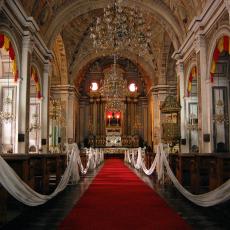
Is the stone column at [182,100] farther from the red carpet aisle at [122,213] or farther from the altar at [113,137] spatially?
the altar at [113,137]

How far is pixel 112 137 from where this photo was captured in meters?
27.8

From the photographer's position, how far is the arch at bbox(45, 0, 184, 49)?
14906mm

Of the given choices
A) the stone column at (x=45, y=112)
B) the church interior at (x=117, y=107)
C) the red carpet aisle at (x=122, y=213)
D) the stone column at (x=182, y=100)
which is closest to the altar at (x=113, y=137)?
the church interior at (x=117, y=107)

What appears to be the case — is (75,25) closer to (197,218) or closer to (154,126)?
(154,126)

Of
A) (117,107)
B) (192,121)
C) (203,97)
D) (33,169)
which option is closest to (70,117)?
(117,107)

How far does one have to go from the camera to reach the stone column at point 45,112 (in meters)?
14.6

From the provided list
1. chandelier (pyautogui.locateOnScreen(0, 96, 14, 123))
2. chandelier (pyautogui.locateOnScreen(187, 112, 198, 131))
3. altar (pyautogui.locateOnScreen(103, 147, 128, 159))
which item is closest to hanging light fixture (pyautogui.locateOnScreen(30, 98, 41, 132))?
chandelier (pyautogui.locateOnScreen(0, 96, 14, 123))

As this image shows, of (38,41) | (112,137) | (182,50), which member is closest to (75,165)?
(38,41)

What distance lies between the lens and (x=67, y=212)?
5.27 meters

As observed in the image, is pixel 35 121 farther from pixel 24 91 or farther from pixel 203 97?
pixel 203 97

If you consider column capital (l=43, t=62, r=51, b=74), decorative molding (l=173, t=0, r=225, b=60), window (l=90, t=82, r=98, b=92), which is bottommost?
column capital (l=43, t=62, r=51, b=74)

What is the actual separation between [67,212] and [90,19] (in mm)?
16018

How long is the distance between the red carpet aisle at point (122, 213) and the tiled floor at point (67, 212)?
6.0 inches

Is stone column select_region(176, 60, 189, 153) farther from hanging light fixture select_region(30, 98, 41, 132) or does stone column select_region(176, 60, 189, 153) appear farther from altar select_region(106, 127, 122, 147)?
altar select_region(106, 127, 122, 147)
